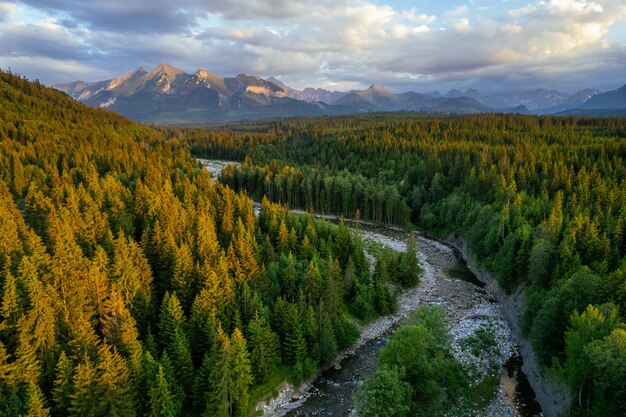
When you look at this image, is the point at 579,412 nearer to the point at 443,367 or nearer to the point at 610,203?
the point at 443,367

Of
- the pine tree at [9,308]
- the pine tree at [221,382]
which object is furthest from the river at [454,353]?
the pine tree at [9,308]

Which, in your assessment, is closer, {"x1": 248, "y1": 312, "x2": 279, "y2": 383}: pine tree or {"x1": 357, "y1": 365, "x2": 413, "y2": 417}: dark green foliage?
{"x1": 357, "y1": 365, "x2": 413, "y2": 417}: dark green foliage

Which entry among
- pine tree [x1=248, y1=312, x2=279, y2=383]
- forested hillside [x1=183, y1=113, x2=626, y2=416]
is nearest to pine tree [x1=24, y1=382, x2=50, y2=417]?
pine tree [x1=248, y1=312, x2=279, y2=383]

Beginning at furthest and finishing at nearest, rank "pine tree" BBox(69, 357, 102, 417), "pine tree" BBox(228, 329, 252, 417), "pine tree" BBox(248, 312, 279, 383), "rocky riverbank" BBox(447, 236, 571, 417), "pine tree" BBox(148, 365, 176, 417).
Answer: "pine tree" BBox(248, 312, 279, 383) → "pine tree" BBox(228, 329, 252, 417) → "rocky riverbank" BBox(447, 236, 571, 417) → "pine tree" BBox(148, 365, 176, 417) → "pine tree" BBox(69, 357, 102, 417)

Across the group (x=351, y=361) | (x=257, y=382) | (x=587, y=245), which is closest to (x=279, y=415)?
(x=257, y=382)

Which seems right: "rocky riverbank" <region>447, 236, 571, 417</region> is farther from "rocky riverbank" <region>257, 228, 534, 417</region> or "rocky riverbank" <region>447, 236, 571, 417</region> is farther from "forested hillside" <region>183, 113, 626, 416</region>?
"forested hillside" <region>183, 113, 626, 416</region>

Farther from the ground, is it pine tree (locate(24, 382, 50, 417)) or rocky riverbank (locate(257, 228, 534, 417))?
pine tree (locate(24, 382, 50, 417))

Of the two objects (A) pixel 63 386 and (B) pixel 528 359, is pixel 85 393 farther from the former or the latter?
(B) pixel 528 359
